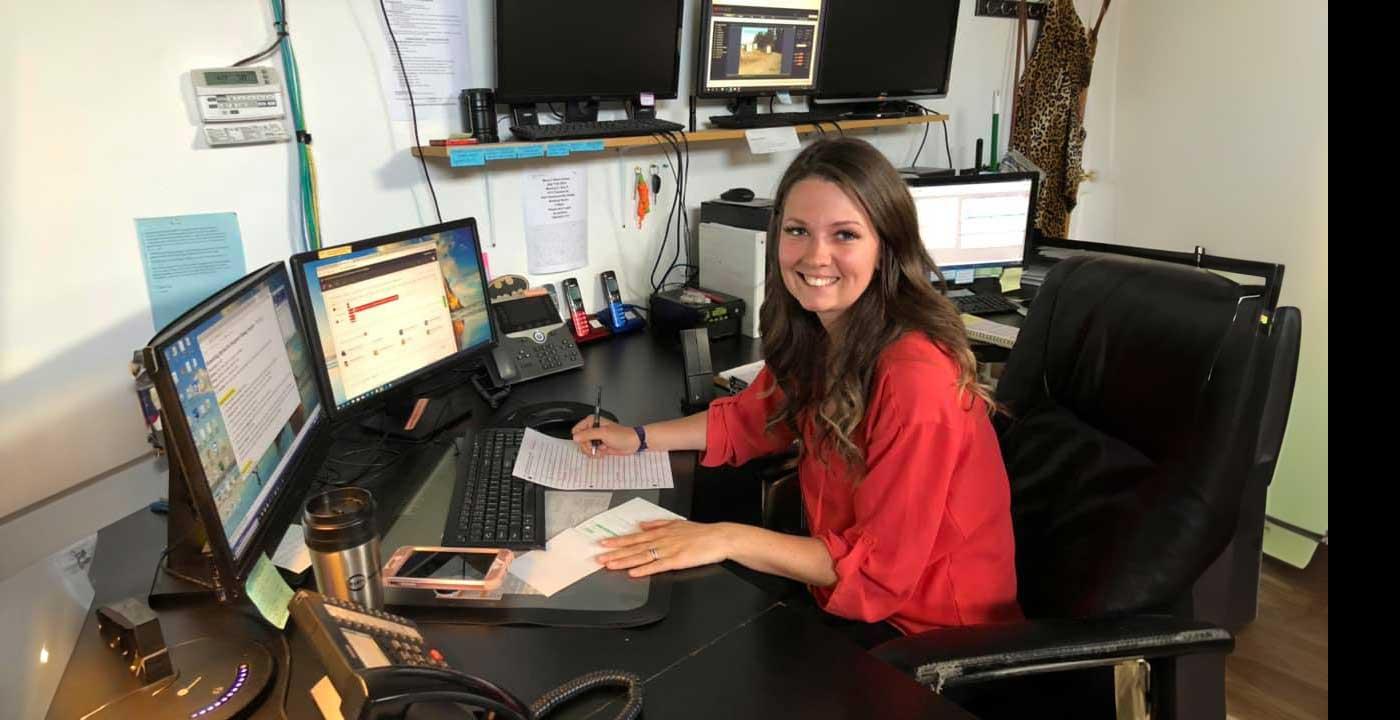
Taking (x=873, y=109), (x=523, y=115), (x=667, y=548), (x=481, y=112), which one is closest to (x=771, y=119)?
(x=873, y=109)

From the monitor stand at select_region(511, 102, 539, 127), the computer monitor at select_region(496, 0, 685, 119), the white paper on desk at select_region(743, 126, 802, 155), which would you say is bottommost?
the white paper on desk at select_region(743, 126, 802, 155)

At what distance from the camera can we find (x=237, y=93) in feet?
4.71

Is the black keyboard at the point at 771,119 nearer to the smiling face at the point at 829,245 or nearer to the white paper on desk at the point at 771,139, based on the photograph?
the white paper on desk at the point at 771,139

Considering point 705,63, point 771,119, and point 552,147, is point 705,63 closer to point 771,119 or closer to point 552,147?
point 771,119

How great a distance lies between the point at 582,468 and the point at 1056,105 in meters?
2.46

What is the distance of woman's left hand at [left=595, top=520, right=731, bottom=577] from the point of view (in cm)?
104

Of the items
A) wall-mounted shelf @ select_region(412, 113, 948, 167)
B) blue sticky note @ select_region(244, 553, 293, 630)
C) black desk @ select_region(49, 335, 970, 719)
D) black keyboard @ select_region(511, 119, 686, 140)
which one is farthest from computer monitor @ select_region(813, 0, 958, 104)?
blue sticky note @ select_region(244, 553, 293, 630)

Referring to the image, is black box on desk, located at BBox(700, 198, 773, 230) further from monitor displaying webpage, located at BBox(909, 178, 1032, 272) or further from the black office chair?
the black office chair

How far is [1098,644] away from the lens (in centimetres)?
93

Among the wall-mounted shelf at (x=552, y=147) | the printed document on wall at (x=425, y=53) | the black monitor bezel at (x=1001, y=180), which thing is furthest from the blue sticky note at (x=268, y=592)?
the black monitor bezel at (x=1001, y=180)

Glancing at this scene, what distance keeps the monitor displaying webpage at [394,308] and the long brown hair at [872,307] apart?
0.69 meters

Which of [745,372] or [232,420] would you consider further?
[745,372]

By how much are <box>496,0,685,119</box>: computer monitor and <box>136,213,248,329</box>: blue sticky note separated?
0.63 meters

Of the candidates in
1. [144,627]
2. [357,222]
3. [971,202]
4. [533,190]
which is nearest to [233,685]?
[144,627]
